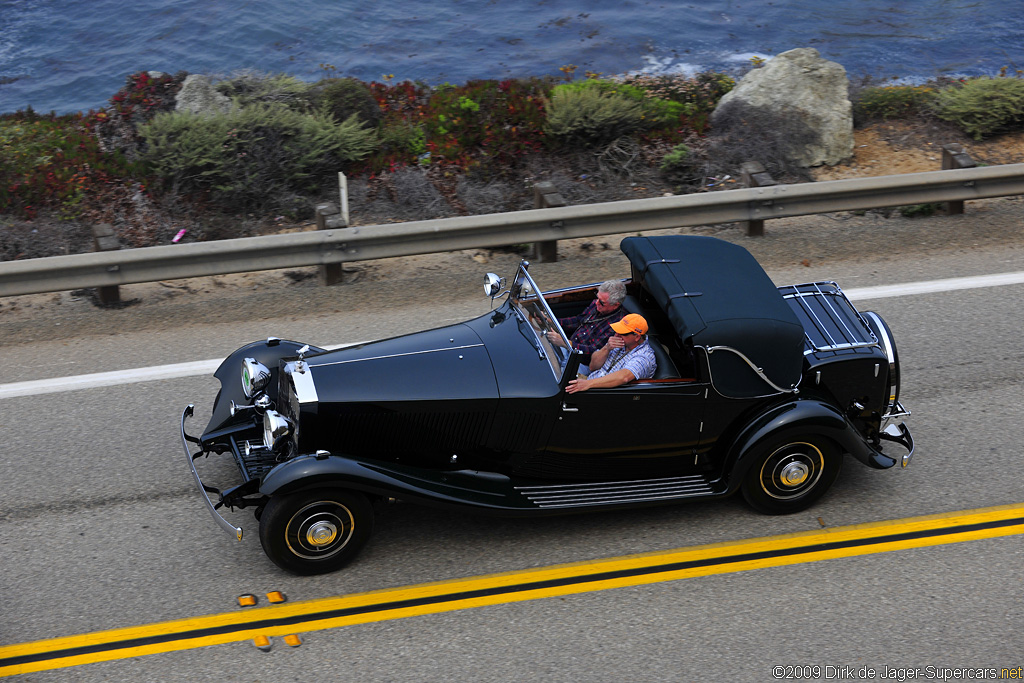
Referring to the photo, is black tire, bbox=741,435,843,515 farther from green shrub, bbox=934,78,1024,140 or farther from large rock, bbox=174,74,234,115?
large rock, bbox=174,74,234,115

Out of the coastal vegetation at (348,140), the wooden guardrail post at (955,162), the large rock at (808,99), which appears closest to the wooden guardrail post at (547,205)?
the coastal vegetation at (348,140)

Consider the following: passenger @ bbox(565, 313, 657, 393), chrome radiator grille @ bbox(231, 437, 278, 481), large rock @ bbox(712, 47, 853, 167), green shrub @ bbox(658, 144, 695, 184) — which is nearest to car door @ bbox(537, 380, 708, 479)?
passenger @ bbox(565, 313, 657, 393)

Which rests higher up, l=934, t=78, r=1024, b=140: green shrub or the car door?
l=934, t=78, r=1024, b=140: green shrub

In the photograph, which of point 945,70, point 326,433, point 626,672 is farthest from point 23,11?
point 626,672

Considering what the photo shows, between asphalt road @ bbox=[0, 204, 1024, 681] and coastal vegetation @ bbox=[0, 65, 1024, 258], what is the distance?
3.13 metres

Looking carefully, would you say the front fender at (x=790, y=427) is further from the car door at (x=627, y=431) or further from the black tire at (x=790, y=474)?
the car door at (x=627, y=431)

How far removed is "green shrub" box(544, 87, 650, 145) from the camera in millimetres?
10883

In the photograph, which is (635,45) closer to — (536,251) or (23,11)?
(536,251)

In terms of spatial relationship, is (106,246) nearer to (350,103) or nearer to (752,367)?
(350,103)

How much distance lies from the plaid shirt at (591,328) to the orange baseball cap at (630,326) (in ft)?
0.87

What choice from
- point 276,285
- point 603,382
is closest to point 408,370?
point 603,382

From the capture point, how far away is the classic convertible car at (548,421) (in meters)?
5.16

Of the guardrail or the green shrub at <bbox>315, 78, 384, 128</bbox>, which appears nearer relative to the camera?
the guardrail

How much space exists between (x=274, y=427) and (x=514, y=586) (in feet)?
5.34
